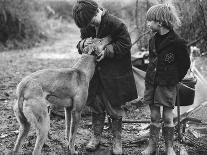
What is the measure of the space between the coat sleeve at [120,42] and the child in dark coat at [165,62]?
1.07 feet

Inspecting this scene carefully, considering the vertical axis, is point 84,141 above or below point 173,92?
below

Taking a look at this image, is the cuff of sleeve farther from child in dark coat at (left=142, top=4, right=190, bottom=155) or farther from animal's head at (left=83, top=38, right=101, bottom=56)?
child in dark coat at (left=142, top=4, right=190, bottom=155)

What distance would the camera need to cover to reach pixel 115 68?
4.84m

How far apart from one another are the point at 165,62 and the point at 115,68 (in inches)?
26.7

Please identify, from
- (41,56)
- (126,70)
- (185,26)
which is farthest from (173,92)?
(41,56)

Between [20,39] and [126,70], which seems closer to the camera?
[126,70]

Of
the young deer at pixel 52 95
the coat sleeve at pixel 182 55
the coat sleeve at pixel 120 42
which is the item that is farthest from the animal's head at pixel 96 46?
the coat sleeve at pixel 182 55

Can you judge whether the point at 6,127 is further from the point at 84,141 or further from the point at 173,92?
the point at 173,92

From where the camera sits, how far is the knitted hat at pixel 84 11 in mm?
4359

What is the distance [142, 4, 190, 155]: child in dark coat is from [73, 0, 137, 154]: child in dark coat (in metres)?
0.33

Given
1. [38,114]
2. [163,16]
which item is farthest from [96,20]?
[38,114]

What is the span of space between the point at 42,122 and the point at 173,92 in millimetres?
1700

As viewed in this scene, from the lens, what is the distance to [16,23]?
51.6 feet

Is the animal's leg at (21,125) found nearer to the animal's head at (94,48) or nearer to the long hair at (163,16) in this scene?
the animal's head at (94,48)
